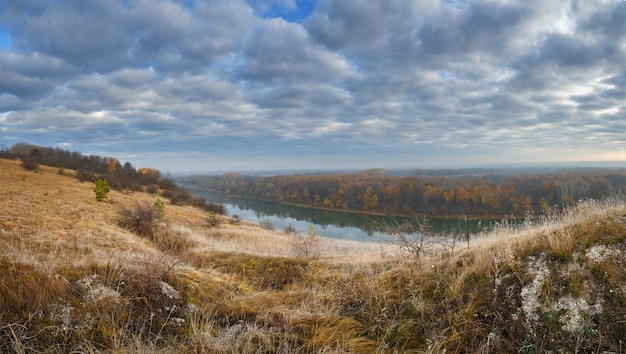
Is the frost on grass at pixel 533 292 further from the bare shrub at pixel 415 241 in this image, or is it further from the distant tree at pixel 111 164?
the distant tree at pixel 111 164

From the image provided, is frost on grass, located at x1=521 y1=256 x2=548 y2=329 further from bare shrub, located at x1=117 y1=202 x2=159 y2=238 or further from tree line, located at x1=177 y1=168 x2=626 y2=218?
tree line, located at x1=177 y1=168 x2=626 y2=218

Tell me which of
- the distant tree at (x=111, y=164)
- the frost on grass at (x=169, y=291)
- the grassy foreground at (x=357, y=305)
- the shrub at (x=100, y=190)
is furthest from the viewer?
the distant tree at (x=111, y=164)

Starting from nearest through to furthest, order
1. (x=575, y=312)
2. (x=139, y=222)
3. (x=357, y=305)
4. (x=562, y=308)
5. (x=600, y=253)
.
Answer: (x=575, y=312)
(x=562, y=308)
(x=600, y=253)
(x=357, y=305)
(x=139, y=222)

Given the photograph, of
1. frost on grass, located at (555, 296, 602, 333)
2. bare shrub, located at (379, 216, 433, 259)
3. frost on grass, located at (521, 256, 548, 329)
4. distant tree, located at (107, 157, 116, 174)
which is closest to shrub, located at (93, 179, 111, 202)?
bare shrub, located at (379, 216, 433, 259)

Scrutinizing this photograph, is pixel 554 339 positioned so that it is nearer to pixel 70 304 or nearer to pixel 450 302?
pixel 450 302

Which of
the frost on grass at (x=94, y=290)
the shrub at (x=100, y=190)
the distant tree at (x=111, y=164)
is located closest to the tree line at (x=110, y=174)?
the distant tree at (x=111, y=164)

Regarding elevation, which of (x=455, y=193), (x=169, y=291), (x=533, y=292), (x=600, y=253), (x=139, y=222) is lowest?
(x=455, y=193)

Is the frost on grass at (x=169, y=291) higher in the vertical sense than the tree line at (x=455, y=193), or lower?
higher

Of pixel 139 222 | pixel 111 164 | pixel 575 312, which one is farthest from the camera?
pixel 111 164

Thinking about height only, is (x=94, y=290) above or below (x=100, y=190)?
below

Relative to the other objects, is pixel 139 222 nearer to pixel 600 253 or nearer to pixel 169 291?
pixel 169 291

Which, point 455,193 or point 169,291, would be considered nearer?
point 169,291

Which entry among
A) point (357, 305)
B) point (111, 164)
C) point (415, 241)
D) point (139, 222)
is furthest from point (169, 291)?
point (111, 164)

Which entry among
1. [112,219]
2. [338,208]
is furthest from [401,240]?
[338,208]
